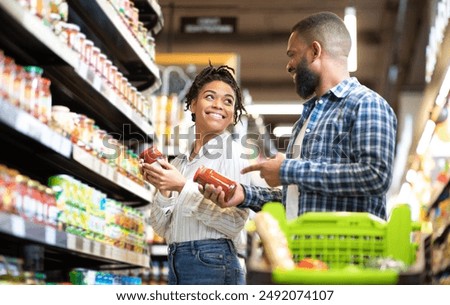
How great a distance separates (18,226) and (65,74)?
Answer: 118 centimetres

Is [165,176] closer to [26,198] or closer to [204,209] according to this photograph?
[204,209]

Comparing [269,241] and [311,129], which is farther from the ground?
[311,129]

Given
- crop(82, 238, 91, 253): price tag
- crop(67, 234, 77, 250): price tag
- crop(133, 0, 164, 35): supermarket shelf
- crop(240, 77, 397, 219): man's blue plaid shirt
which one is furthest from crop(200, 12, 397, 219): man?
crop(133, 0, 164, 35): supermarket shelf

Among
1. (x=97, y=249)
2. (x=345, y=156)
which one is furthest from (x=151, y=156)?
(x=97, y=249)

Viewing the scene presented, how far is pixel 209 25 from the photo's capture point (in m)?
10.2

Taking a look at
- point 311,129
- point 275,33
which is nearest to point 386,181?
point 311,129

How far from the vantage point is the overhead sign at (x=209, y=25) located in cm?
1012

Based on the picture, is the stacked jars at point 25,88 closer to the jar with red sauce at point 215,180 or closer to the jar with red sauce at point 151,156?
the jar with red sauce at point 151,156

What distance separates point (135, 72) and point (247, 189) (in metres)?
2.87

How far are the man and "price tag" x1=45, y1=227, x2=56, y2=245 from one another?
950mm

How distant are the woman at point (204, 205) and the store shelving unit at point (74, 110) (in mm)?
516

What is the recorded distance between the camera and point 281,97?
1541 centimetres

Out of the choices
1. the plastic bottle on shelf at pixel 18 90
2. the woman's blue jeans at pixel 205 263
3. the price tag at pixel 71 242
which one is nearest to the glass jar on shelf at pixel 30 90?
the plastic bottle on shelf at pixel 18 90

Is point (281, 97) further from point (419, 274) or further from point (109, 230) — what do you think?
point (419, 274)
